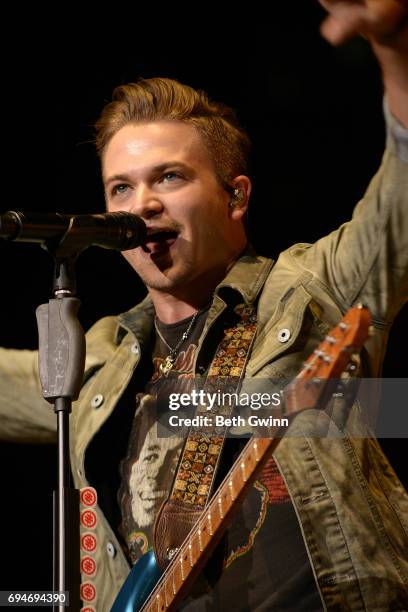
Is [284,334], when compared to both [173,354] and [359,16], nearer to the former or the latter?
[173,354]

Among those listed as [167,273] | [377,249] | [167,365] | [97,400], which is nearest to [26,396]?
[97,400]

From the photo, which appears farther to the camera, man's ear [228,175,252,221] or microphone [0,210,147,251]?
man's ear [228,175,252,221]

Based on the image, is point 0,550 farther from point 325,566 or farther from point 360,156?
point 360,156

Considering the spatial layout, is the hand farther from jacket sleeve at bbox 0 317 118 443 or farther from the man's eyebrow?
jacket sleeve at bbox 0 317 118 443

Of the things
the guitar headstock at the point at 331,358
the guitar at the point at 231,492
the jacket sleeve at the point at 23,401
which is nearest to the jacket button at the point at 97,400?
the jacket sleeve at the point at 23,401

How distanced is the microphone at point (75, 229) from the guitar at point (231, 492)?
1.42ft

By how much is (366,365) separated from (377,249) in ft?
0.99

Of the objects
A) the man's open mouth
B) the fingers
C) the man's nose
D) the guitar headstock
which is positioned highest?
the man's nose

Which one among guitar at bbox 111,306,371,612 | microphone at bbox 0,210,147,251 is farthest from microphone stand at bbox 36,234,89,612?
guitar at bbox 111,306,371,612

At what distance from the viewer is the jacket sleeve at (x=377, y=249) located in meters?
1.64

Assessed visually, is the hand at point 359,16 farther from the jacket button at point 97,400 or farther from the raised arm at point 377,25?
the jacket button at point 97,400

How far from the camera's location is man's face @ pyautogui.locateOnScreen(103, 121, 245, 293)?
2188 millimetres

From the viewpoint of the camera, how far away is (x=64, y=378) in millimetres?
1664

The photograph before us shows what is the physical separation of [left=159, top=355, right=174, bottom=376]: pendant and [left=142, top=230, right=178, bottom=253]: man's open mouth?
267mm
